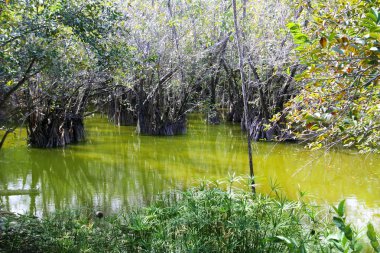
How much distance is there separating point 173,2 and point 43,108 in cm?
591

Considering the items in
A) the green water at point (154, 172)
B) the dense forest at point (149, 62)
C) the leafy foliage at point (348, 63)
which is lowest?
the green water at point (154, 172)

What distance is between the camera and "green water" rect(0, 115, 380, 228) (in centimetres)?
650

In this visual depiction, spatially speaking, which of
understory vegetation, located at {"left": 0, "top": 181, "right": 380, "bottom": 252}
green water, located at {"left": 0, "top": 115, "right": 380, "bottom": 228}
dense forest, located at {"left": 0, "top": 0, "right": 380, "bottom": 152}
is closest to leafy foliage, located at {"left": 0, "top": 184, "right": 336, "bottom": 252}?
understory vegetation, located at {"left": 0, "top": 181, "right": 380, "bottom": 252}

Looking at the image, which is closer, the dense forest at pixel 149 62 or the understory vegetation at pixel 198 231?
the understory vegetation at pixel 198 231

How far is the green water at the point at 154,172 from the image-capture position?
6.50 meters

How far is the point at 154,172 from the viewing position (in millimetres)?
8602

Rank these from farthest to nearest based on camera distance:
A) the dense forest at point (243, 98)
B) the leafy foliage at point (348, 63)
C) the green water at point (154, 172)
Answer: the green water at point (154, 172) → the dense forest at point (243, 98) → the leafy foliage at point (348, 63)

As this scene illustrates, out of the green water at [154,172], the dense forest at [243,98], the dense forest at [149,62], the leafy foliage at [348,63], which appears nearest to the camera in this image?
the leafy foliage at [348,63]

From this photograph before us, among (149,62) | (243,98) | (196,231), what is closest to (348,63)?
(196,231)

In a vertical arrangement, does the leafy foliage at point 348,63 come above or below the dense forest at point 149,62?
below

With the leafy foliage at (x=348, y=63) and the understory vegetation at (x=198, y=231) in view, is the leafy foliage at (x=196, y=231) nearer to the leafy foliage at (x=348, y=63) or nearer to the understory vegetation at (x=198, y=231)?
the understory vegetation at (x=198, y=231)

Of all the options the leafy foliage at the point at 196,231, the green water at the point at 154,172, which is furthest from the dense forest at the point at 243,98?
the green water at the point at 154,172

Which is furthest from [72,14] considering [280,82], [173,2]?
[173,2]

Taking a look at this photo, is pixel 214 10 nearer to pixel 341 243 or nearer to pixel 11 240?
pixel 11 240
